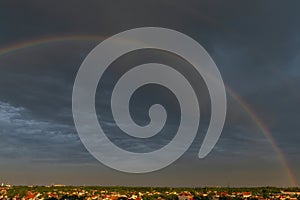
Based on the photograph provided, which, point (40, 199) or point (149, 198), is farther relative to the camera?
point (149, 198)

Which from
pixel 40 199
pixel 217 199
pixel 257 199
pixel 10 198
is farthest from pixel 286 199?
pixel 10 198

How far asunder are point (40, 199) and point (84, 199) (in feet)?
38.6

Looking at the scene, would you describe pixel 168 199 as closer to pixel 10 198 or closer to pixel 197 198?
pixel 197 198

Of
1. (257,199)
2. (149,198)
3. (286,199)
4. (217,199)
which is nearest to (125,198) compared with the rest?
(149,198)

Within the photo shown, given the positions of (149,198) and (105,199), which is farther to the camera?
(149,198)

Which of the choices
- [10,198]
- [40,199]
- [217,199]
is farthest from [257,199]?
[10,198]

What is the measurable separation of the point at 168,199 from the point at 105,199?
60.0 feet

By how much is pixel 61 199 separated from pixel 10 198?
15.2 m

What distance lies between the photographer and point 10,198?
111438mm

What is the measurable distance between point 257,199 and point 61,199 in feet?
176

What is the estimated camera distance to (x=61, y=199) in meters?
109

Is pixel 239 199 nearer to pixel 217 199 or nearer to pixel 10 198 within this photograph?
pixel 217 199

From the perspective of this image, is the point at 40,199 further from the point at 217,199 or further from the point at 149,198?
the point at 217,199

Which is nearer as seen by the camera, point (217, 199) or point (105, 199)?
point (105, 199)
